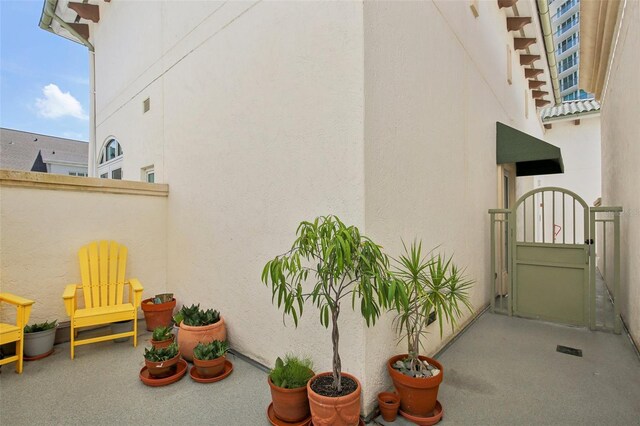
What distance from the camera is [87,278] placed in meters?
3.79

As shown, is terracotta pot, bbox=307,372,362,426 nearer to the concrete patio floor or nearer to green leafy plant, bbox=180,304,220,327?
the concrete patio floor

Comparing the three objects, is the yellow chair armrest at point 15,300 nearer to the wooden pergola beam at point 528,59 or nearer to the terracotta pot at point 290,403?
the terracotta pot at point 290,403

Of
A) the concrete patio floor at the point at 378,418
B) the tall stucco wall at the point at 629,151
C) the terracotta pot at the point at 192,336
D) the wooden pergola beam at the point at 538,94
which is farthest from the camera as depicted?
the wooden pergola beam at the point at 538,94

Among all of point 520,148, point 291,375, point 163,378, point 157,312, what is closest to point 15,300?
point 157,312

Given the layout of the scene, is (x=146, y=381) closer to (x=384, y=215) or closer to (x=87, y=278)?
(x=87, y=278)

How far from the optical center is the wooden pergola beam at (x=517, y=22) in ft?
20.7

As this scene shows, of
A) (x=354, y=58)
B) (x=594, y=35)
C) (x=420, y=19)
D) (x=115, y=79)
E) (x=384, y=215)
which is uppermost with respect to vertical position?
(x=594, y=35)

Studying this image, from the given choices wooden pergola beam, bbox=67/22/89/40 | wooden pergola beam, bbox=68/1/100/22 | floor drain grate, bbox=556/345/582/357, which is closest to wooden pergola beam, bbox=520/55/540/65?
floor drain grate, bbox=556/345/582/357

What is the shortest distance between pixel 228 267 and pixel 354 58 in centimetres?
246

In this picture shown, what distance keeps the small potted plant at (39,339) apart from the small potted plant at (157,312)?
926mm

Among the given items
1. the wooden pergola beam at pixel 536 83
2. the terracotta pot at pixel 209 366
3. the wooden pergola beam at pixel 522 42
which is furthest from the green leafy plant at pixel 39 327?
the wooden pergola beam at pixel 536 83

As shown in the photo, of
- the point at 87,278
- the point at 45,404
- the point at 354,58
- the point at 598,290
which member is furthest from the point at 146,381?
the point at 598,290

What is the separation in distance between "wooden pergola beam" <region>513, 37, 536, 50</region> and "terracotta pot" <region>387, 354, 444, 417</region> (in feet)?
25.8

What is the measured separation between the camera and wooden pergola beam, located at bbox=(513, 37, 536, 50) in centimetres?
692
